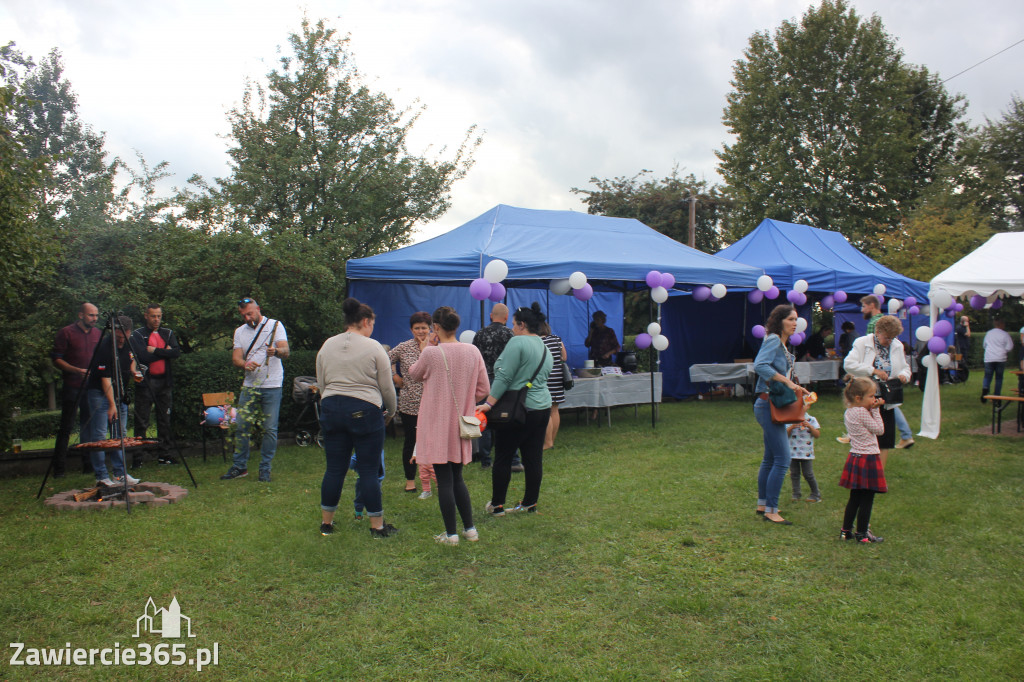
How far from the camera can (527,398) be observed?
186 inches

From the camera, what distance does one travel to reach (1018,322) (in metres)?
23.7

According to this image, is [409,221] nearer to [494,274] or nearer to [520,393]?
[494,274]

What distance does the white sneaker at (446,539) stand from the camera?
4246 millimetres

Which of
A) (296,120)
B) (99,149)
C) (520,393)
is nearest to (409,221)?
(296,120)

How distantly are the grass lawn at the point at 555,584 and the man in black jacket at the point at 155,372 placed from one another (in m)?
1.45

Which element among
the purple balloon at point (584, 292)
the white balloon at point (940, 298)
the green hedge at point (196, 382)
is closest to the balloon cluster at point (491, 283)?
the purple balloon at point (584, 292)

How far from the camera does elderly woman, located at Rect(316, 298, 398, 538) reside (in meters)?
4.15

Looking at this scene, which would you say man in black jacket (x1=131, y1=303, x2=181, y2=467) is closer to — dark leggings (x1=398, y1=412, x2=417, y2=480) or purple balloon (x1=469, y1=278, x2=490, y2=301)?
dark leggings (x1=398, y1=412, x2=417, y2=480)

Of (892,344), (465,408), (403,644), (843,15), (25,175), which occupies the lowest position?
(403,644)

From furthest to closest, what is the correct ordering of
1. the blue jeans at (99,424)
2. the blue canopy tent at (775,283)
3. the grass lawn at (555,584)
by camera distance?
the blue canopy tent at (775,283)
the blue jeans at (99,424)
the grass lawn at (555,584)

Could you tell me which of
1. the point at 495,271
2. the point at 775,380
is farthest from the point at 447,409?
the point at 495,271

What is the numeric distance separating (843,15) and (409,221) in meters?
21.3

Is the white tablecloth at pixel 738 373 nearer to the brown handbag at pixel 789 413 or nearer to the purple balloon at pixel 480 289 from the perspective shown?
the purple balloon at pixel 480 289

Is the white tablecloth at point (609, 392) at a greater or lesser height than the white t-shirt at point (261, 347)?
lesser
